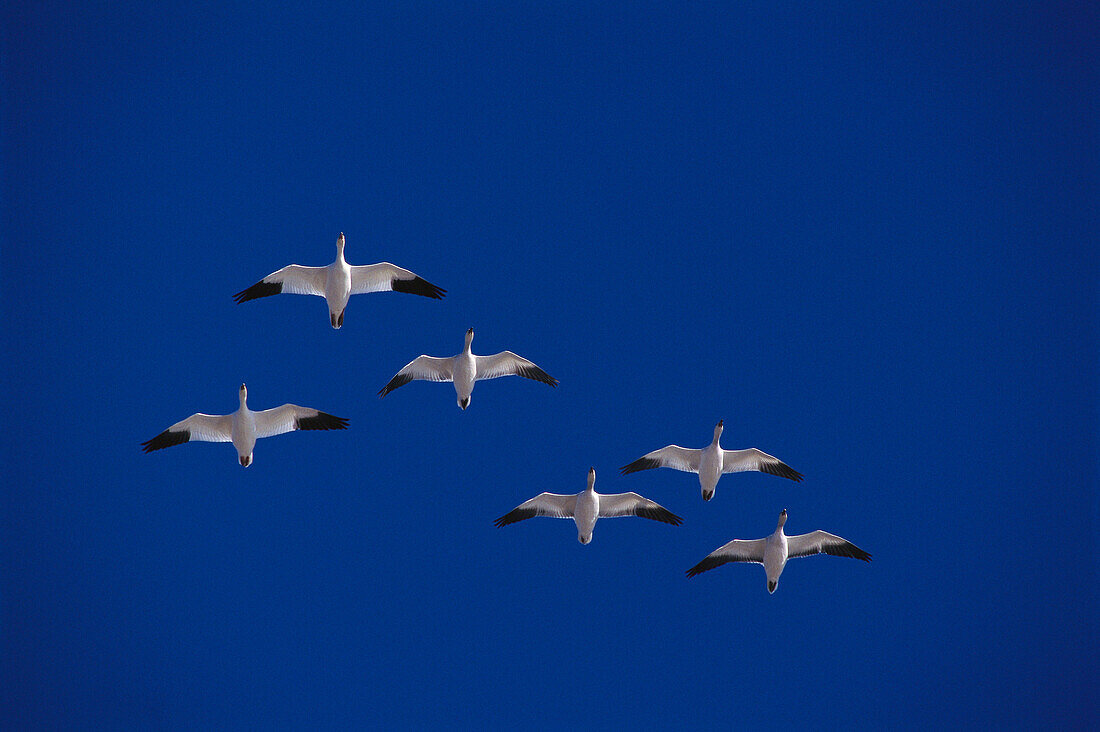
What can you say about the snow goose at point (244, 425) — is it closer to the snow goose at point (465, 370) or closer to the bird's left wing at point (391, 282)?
the snow goose at point (465, 370)

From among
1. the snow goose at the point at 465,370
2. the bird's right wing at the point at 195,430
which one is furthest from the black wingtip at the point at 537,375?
the bird's right wing at the point at 195,430

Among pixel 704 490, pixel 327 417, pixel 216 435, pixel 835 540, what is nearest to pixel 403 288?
pixel 327 417

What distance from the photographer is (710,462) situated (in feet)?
52.5

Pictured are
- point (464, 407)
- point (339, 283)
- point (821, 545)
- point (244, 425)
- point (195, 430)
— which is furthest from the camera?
point (821, 545)

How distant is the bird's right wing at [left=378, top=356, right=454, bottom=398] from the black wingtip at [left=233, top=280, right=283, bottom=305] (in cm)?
213

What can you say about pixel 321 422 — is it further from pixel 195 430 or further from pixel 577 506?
pixel 577 506

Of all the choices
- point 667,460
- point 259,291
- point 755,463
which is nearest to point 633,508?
point 667,460

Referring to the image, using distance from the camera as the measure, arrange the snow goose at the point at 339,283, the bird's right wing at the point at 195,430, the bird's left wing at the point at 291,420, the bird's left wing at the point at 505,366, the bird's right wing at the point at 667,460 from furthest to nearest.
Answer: the bird's right wing at the point at 667,460, the bird's left wing at the point at 505,366, the bird's left wing at the point at 291,420, the bird's right wing at the point at 195,430, the snow goose at the point at 339,283

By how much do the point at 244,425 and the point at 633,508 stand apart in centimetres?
572

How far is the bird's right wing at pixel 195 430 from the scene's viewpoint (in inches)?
591

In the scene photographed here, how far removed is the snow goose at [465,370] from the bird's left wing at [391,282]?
103cm

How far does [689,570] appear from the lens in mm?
16578

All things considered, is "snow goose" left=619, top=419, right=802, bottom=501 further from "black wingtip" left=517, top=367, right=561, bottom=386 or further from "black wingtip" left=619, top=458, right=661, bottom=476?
"black wingtip" left=517, top=367, right=561, bottom=386

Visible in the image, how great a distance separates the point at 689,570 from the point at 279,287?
7171 mm
